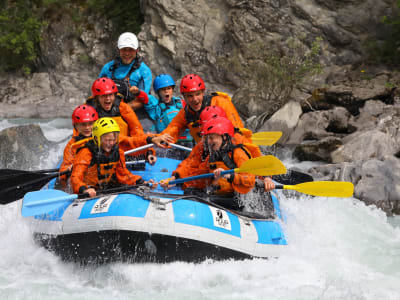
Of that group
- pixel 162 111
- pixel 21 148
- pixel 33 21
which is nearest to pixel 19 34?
pixel 33 21

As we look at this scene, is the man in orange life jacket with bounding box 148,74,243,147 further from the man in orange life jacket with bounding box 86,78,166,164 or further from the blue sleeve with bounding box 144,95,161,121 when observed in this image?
the blue sleeve with bounding box 144,95,161,121

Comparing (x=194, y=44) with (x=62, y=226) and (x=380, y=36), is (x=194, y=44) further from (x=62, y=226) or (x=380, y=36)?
(x=62, y=226)

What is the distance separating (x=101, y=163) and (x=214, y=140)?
1.13 meters

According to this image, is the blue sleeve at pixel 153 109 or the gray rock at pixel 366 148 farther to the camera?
the gray rock at pixel 366 148

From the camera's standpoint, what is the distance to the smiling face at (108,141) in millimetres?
4137

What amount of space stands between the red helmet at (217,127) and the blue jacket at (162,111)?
2101mm

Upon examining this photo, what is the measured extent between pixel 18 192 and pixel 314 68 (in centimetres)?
697

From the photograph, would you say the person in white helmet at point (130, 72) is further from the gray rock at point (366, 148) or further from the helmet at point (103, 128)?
the gray rock at point (366, 148)

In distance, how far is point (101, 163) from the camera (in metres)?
4.22

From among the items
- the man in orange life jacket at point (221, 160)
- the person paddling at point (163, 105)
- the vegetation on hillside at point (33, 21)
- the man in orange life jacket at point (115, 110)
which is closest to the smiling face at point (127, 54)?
the person paddling at point (163, 105)

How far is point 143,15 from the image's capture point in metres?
14.1

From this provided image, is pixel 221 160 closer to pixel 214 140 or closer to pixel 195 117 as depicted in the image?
pixel 214 140

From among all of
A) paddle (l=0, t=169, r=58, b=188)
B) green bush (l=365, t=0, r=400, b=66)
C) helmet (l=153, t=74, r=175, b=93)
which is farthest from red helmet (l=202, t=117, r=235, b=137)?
green bush (l=365, t=0, r=400, b=66)

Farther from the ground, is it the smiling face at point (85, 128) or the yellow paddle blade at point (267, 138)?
the smiling face at point (85, 128)
